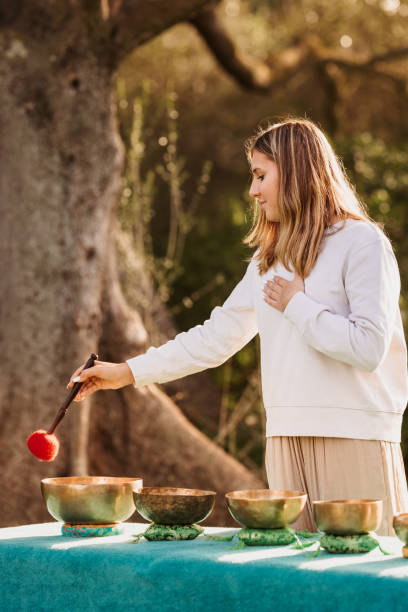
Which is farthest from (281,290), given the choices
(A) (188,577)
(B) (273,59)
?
(B) (273,59)

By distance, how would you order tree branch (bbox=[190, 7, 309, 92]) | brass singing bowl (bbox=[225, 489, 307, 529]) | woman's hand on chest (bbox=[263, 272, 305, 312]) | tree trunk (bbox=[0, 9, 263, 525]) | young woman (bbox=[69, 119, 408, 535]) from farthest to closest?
tree branch (bbox=[190, 7, 309, 92]) < tree trunk (bbox=[0, 9, 263, 525]) < woman's hand on chest (bbox=[263, 272, 305, 312]) < young woman (bbox=[69, 119, 408, 535]) < brass singing bowl (bbox=[225, 489, 307, 529])

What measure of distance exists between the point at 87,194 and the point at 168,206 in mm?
5231

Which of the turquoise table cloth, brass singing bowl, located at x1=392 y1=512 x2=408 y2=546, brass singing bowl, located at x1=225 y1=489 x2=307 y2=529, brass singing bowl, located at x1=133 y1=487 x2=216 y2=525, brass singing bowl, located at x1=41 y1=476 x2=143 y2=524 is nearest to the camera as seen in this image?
the turquoise table cloth

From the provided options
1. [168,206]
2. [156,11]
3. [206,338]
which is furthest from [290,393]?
[168,206]

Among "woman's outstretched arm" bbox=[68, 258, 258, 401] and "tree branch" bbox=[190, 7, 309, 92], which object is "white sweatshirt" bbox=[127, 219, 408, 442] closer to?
"woman's outstretched arm" bbox=[68, 258, 258, 401]

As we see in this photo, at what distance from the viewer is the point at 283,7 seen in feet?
32.0

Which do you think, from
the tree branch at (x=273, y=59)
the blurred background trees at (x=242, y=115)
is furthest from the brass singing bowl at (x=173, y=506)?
the blurred background trees at (x=242, y=115)

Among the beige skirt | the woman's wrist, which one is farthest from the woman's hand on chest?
the woman's wrist

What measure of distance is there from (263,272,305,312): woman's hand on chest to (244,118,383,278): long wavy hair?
0.05 meters

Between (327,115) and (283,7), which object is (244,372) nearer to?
(327,115)

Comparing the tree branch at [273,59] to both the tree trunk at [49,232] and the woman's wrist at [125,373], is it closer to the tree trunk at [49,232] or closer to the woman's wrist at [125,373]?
the tree trunk at [49,232]

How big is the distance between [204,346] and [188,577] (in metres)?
1.12

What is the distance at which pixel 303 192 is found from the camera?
2818mm

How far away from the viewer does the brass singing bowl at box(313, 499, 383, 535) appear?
2072 millimetres
